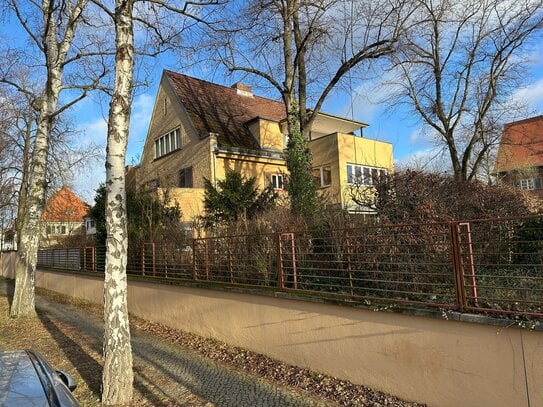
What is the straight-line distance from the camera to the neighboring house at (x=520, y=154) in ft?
73.9

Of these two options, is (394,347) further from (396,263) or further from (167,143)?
(167,143)

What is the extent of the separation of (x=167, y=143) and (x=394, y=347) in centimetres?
2342

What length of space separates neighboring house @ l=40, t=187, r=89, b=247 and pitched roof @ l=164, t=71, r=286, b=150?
826 cm

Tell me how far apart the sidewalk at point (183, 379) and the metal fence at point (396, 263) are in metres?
1.44

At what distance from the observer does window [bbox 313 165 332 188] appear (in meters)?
23.8

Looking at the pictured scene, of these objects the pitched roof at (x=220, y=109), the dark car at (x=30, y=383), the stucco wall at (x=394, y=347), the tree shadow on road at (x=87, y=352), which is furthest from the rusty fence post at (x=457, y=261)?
the pitched roof at (x=220, y=109)

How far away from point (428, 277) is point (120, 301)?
12.6ft

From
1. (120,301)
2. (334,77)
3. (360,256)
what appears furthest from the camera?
(334,77)

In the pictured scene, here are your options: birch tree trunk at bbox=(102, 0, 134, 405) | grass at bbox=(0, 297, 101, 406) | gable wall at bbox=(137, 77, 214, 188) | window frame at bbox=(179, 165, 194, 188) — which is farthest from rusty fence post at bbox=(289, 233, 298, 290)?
window frame at bbox=(179, 165, 194, 188)

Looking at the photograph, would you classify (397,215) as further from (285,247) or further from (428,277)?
(428,277)

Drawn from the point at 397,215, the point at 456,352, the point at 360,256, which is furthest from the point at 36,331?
the point at 456,352

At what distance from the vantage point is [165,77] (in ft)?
86.6

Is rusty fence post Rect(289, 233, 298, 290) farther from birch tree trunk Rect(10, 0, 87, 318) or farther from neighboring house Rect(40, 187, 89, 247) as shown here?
neighboring house Rect(40, 187, 89, 247)

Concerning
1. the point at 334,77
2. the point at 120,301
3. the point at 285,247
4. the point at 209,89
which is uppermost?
the point at 209,89
